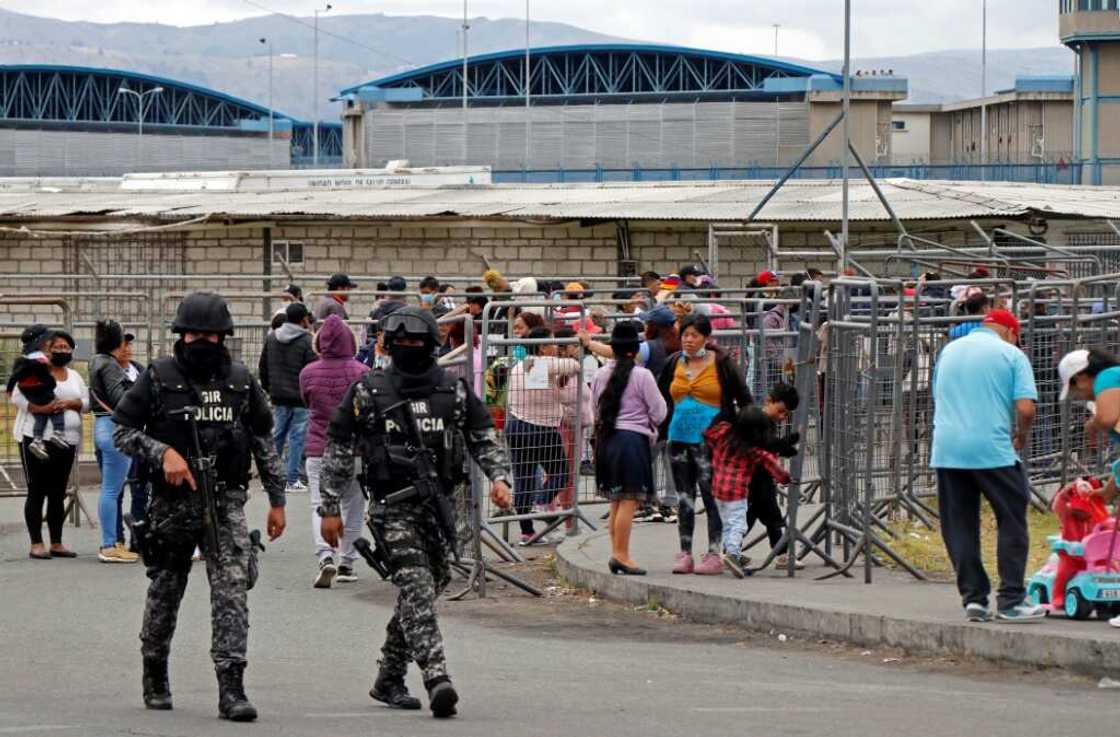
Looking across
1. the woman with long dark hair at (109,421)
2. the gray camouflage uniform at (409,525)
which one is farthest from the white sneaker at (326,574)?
the gray camouflage uniform at (409,525)

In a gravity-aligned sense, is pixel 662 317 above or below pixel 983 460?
above

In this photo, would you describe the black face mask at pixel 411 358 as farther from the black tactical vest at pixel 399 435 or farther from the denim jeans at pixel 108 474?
the denim jeans at pixel 108 474

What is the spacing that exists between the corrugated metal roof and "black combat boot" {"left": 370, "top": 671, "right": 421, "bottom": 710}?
2159cm

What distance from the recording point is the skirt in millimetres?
12500

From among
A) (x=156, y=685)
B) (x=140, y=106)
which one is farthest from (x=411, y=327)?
(x=140, y=106)

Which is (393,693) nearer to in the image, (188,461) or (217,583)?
(217,583)

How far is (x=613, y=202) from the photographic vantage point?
34.3 meters

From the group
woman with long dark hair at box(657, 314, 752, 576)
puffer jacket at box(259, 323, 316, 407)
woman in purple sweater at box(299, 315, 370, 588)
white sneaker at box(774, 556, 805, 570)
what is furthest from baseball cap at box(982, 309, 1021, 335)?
puffer jacket at box(259, 323, 316, 407)

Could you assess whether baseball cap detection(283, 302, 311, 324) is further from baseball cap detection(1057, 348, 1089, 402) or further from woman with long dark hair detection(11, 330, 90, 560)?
baseball cap detection(1057, 348, 1089, 402)

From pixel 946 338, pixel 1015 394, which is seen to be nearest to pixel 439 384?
pixel 1015 394

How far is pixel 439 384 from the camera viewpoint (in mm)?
9008

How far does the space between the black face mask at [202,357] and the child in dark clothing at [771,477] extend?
4390 millimetres

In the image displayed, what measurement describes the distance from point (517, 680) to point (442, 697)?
4.18 ft

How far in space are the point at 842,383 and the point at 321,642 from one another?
3.72 metres
